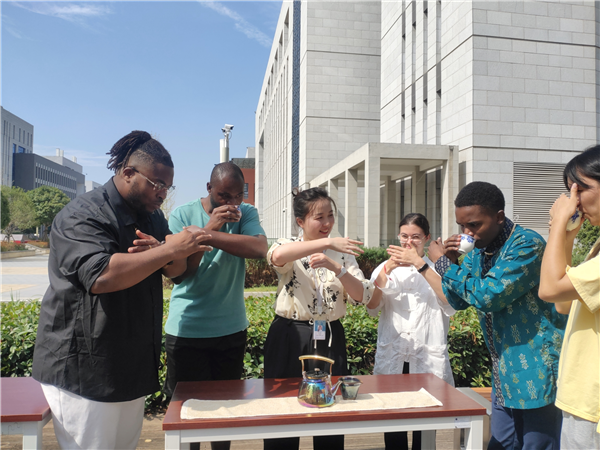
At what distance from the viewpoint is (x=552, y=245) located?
1.95 meters

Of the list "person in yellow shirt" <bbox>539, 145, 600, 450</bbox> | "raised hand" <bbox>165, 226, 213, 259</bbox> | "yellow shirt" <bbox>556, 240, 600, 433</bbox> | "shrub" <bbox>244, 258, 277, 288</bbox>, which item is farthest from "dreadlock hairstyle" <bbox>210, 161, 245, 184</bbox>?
"shrub" <bbox>244, 258, 277, 288</bbox>

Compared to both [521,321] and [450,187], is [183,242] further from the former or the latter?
[450,187]

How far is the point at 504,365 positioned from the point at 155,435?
301 cm

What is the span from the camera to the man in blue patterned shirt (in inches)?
86.4

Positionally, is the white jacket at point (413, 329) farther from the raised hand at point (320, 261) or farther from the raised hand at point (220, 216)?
the raised hand at point (220, 216)

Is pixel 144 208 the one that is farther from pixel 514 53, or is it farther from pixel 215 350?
pixel 514 53

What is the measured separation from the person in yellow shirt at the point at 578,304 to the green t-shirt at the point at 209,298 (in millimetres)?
1793

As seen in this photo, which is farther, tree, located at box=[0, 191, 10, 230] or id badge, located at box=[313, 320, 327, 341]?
tree, located at box=[0, 191, 10, 230]

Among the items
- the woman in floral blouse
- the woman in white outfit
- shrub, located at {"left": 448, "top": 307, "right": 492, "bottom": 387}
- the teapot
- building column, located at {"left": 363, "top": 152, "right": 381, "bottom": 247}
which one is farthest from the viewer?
building column, located at {"left": 363, "top": 152, "right": 381, "bottom": 247}

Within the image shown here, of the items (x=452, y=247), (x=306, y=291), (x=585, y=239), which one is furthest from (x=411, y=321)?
Result: (x=585, y=239)

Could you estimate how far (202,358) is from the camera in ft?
9.24

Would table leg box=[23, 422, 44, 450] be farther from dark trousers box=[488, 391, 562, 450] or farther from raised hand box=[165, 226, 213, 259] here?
dark trousers box=[488, 391, 562, 450]

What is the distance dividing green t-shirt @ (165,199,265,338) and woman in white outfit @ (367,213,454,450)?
3.27 feet

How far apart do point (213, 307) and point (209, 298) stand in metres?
0.07
